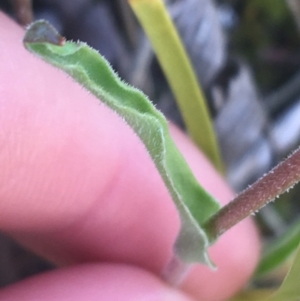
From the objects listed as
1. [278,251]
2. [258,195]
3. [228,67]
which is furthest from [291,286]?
[228,67]

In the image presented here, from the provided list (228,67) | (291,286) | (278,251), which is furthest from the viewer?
(228,67)

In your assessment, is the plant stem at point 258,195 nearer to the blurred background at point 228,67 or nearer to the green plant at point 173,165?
the green plant at point 173,165

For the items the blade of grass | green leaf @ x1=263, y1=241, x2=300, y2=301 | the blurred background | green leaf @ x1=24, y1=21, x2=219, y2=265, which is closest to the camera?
green leaf @ x1=24, y1=21, x2=219, y2=265

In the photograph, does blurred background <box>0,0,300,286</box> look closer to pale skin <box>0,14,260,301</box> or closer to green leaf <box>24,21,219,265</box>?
pale skin <box>0,14,260,301</box>

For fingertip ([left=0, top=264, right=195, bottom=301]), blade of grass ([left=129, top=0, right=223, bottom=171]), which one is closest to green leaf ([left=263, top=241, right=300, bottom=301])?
fingertip ([left=0, top=264, right=195, bottom=301])

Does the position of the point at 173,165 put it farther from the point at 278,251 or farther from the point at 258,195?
the point at 278,251

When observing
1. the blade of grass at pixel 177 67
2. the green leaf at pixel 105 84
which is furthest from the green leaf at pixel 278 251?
the green leaf at pixel 105 84

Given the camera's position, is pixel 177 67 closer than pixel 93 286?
No
